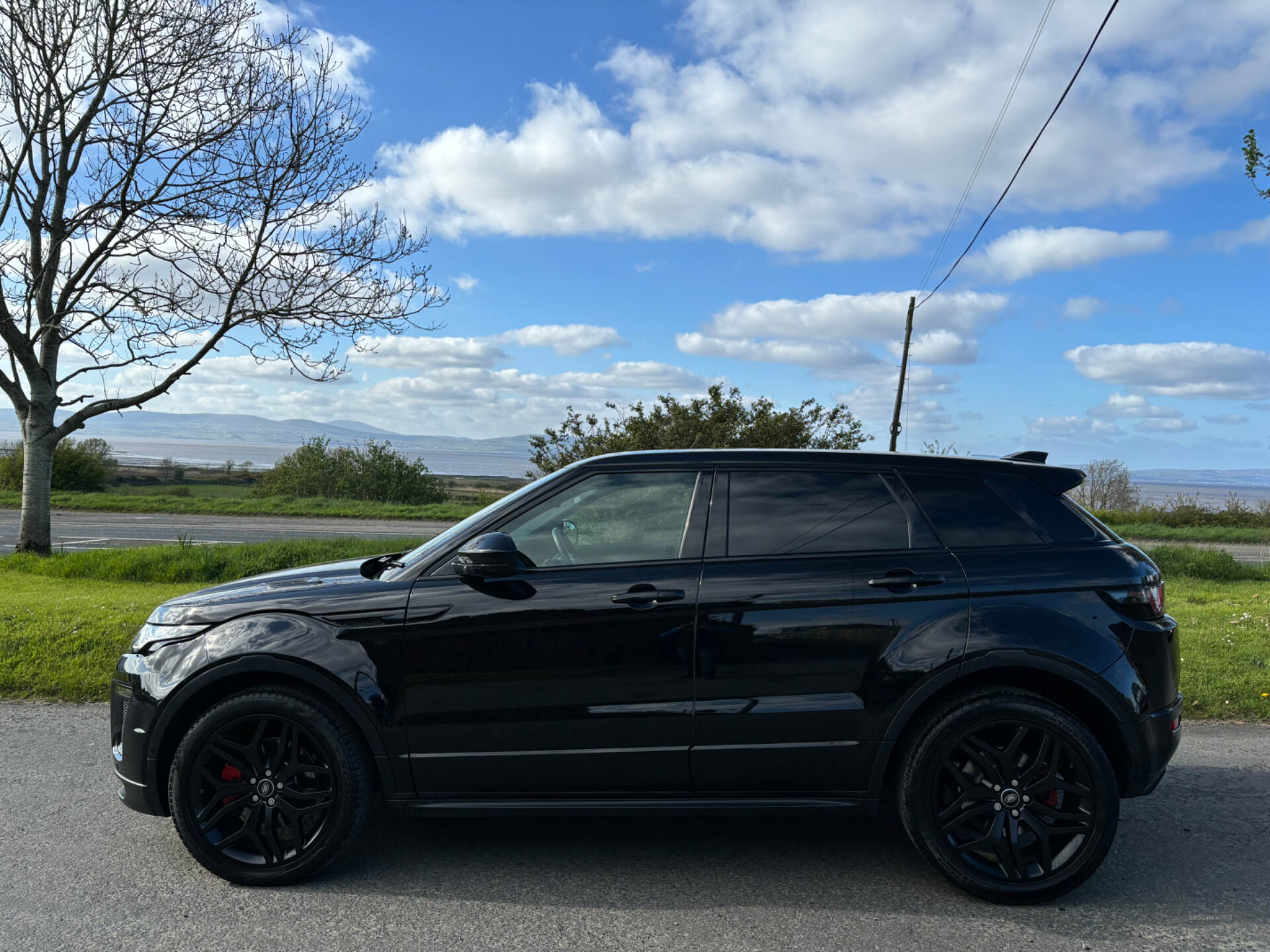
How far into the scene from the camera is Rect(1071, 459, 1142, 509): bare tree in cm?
3231

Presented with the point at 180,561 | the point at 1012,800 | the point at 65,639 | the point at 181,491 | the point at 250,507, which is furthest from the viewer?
the point at 181,491

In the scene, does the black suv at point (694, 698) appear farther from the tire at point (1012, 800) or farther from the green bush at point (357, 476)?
the green bush at point (357, 476)

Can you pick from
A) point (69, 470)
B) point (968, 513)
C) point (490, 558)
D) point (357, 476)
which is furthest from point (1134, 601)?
point (69, 470)

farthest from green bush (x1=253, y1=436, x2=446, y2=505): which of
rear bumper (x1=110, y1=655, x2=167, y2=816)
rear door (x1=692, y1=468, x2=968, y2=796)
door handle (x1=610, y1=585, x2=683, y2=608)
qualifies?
rear door (x1=692, y1=468, x2=968, y2=796)

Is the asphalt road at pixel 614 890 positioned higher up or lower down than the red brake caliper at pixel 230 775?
lower down

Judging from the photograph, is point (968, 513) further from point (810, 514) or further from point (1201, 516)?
point (1201, 516)

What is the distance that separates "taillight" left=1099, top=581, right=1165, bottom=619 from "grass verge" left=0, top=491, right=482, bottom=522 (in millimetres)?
21855

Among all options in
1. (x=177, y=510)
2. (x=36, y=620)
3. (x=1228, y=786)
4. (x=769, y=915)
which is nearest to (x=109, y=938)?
(x=769, y=915)

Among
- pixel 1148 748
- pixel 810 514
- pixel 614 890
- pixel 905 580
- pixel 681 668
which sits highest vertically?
pixel 810 514

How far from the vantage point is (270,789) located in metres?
3.59

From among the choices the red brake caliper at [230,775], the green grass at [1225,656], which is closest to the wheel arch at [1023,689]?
the red brake caliper at [230,775]

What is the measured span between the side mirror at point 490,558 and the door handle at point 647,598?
16.9 inches

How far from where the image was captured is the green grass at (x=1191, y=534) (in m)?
22.3

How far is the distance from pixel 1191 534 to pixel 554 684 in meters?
24.5
